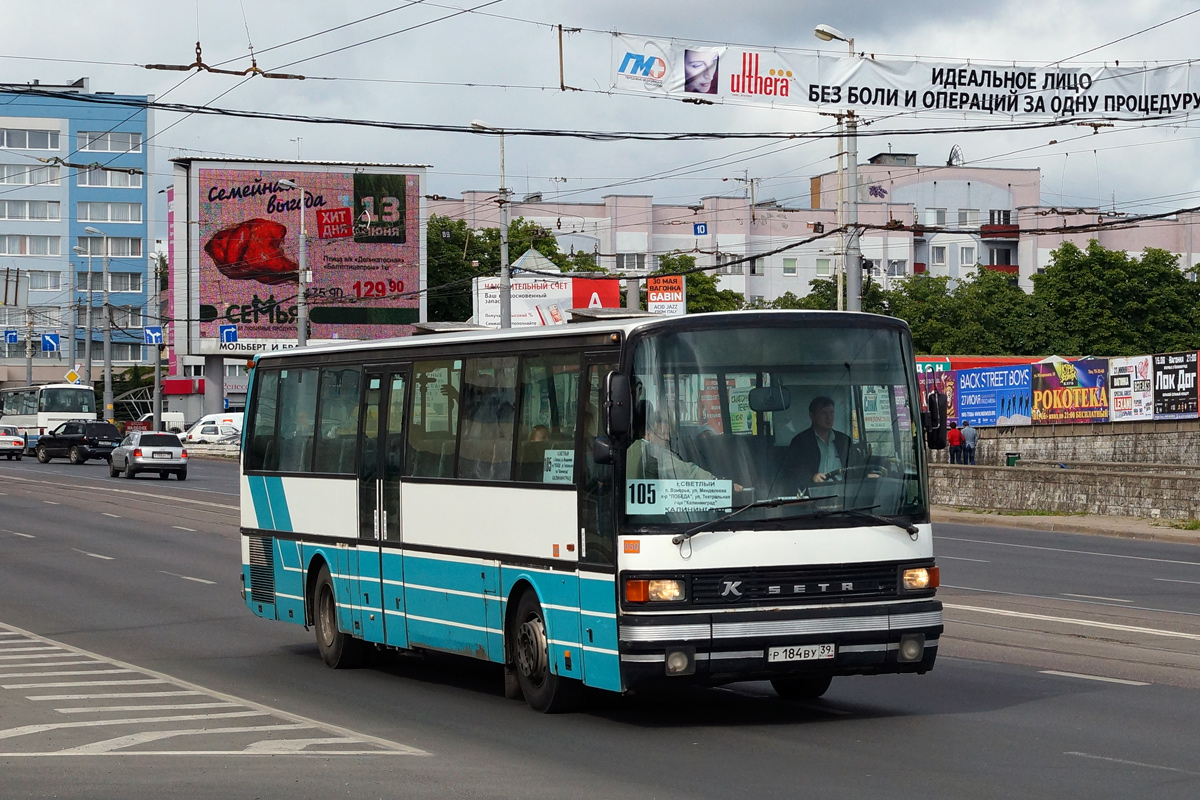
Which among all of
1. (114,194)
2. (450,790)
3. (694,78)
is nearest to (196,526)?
(694,78)

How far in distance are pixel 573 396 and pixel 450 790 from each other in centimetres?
326

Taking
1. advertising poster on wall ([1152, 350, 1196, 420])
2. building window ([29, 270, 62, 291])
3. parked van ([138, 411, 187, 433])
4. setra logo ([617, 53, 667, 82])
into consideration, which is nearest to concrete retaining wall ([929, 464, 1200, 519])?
advertising poster on wall ([1152, 350, 1196, 420])

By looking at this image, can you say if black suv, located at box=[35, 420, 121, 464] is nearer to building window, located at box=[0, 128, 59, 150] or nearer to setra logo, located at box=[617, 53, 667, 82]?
setra logo, located at box=[617, 53, 667, 82]

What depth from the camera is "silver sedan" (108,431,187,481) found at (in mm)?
53406

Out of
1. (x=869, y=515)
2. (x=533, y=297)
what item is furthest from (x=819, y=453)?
(x=533, y=297)

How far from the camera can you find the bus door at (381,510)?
12.8 metres

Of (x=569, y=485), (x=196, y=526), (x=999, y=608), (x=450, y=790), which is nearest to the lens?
(x=450, y=790)

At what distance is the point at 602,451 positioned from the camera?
988 cm

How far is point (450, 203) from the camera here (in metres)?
122

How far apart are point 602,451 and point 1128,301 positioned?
7674cm

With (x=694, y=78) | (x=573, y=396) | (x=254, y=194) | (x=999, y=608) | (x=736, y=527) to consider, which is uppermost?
(x=254, y=194)

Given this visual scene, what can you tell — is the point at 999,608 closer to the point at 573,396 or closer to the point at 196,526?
the point at 573,396

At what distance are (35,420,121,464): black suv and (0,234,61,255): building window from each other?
5161 centimetres

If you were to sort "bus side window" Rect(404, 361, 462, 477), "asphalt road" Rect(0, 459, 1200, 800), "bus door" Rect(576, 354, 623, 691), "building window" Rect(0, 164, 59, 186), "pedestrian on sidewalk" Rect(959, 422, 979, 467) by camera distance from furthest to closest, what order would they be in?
"building window" Rect(0, 164, 59, 186)
"pedestrian on sidewalk" Rect(959, 422, 979, 467)
"bus side window" Rect(404, 361, 462, 477)
"bus door" Rect(576, 354, 623, 691)
"asphalt road" Rect(0, 459, 1200, 800)
